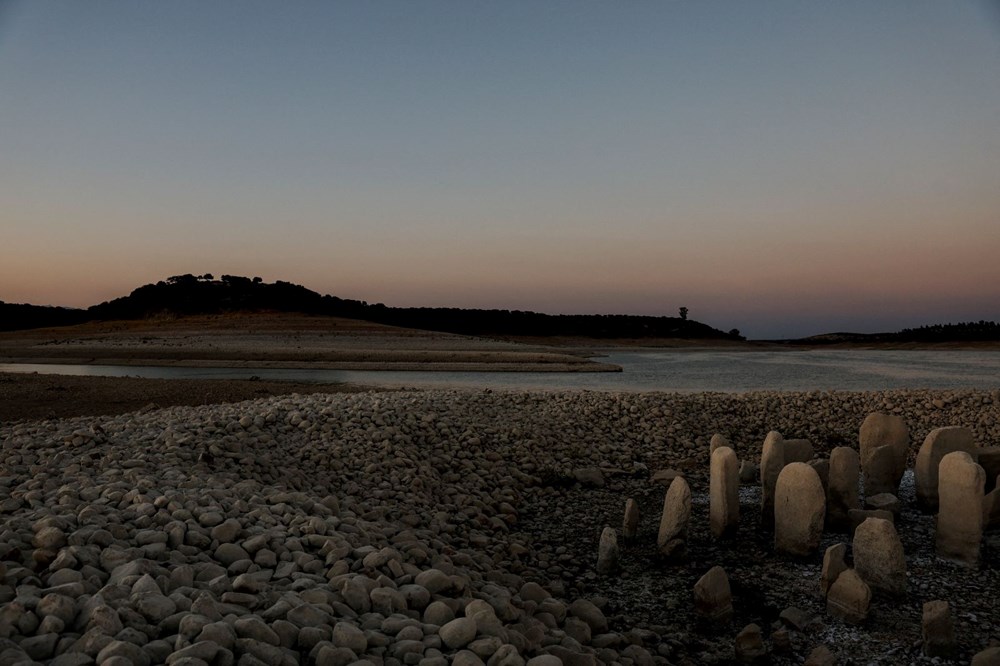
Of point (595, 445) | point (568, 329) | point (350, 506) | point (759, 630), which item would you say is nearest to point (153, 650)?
point (350, 506)

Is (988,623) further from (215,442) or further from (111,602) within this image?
(215,442)

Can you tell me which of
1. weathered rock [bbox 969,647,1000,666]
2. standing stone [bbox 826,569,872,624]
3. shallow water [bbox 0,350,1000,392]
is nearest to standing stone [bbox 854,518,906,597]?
standing stone [bbox 826,569,872,624]

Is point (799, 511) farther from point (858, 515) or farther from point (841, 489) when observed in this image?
point (841, 489)

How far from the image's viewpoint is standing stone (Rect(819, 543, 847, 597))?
5782mm

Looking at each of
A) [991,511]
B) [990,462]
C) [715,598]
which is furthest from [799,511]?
[990,462]

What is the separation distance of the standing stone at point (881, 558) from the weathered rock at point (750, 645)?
144cm

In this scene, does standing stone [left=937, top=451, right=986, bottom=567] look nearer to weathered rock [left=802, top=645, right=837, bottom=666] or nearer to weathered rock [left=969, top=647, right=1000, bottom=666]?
weathered rock [left=969, top=647, right=1000, bottom=666]

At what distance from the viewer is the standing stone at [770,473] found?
25.1ft

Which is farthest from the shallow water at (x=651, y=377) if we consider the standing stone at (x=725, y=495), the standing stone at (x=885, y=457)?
the standing stone at (x=725, y=495)

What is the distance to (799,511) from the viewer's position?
6.65 meters

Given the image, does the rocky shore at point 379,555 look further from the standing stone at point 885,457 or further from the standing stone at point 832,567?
the standing stone at point 885,457

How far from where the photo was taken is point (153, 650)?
3.31m

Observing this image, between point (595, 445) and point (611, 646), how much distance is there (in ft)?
22.7

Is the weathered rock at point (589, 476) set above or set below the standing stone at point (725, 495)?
below
